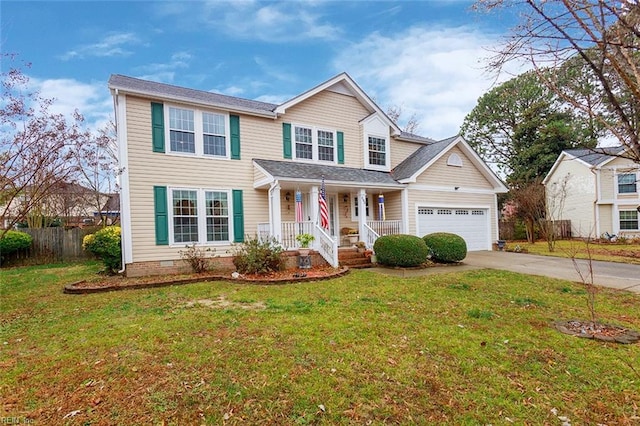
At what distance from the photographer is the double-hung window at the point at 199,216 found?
10.7 meters

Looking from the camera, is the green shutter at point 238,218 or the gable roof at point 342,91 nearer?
the green shutter at point 238,218

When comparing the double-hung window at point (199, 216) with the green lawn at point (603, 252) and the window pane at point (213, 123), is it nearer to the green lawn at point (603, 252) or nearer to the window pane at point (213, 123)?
the window pane at point (213, 123)

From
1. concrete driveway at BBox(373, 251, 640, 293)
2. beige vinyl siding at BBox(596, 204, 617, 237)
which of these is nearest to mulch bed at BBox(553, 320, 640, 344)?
concrete driveway at BBox(373, 251, 640, 293)

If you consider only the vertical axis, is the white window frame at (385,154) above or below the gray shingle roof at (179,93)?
below

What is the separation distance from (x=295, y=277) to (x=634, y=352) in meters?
6.89

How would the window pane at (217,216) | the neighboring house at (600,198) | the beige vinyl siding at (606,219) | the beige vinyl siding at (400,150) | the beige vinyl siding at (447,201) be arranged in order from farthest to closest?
the beige vinyl siding at (606,219)
the neighboring house at (600,198)
the beige vinyl siding at (400,150)
the beige vinyl siding at (447,201)
the window pane at (217,216)

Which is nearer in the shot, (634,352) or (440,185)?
(634,352)

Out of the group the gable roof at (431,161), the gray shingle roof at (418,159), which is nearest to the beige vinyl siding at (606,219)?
the gable roof at (431,161)

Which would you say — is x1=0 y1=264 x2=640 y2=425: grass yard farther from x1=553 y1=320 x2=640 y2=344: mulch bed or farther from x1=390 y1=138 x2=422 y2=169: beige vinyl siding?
x1=390 y1=138 x2=422 y2=169: beige vinyl siding

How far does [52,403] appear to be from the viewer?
3.04 meters

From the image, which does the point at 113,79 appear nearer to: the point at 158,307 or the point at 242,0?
the point at 242,0

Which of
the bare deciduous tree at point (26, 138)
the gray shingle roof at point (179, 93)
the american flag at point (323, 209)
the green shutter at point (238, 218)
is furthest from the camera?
the green shutter at point (238, 218)

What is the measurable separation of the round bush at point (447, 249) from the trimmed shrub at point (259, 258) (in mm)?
5813

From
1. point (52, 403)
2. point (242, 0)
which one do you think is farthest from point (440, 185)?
point (52, 403)
